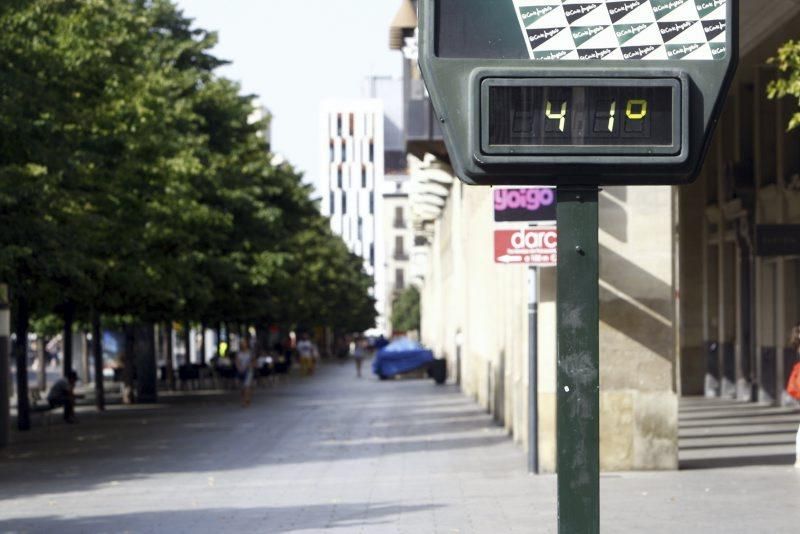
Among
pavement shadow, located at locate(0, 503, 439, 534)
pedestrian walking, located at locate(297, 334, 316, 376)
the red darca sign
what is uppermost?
the red darca sign

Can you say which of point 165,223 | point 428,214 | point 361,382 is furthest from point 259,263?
point 428,214

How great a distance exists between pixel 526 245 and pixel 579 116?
1235 cm

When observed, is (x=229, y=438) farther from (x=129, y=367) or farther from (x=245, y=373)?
(x=129, y=367)

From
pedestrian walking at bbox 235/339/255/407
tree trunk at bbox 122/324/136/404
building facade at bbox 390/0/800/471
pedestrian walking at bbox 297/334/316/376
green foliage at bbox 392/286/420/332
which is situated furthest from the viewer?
green foliage at bbox 392/286/420/332

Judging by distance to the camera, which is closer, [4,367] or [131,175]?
[4,367]

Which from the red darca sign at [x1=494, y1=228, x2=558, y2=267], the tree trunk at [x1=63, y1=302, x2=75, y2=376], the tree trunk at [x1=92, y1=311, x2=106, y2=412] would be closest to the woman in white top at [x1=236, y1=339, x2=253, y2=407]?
the tree trunk at [x1=92, y1=311, x2=106, y2=412]

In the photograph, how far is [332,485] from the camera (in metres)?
18.6

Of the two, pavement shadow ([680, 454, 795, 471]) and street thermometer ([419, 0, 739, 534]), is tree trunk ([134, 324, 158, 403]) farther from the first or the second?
street thermometer ([419, 0, 739, 534])

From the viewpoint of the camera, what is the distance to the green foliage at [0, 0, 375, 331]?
83.5 feet

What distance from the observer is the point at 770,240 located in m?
27.3

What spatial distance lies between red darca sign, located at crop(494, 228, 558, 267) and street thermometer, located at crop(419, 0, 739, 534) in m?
12.3

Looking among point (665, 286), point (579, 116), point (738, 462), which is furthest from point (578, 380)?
point (738, 462)

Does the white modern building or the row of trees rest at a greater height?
the white modern building

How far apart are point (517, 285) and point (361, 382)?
38859 millimetres
